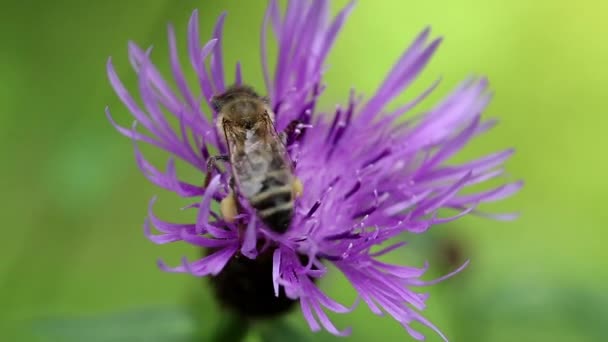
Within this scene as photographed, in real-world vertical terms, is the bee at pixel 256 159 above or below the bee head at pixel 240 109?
below

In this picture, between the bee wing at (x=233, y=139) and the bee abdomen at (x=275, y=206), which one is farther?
the bee wing at (x=233, y=139)

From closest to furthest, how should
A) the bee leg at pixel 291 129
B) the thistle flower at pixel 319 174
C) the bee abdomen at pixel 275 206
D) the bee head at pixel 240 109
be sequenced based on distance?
the bee abdomen at pixel 275 206
the thistle flower at pixel 319 174
the bee head at pixel 240 109
the bee leg at pixel 291 129

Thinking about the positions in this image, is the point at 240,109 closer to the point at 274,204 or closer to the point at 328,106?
the point at 274,204

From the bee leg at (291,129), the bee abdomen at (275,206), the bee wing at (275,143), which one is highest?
the bee leg at (291,129)

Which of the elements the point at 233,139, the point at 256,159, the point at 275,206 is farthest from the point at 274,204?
the point at 233,139

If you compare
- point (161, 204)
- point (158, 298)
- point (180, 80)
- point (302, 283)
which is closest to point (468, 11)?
point (161, 204)

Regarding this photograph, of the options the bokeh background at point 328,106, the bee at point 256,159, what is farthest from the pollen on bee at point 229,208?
the bokeh background at point 328,106

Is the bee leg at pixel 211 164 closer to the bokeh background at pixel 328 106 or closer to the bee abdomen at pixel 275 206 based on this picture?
the bee abdomen at pixel 275 206
